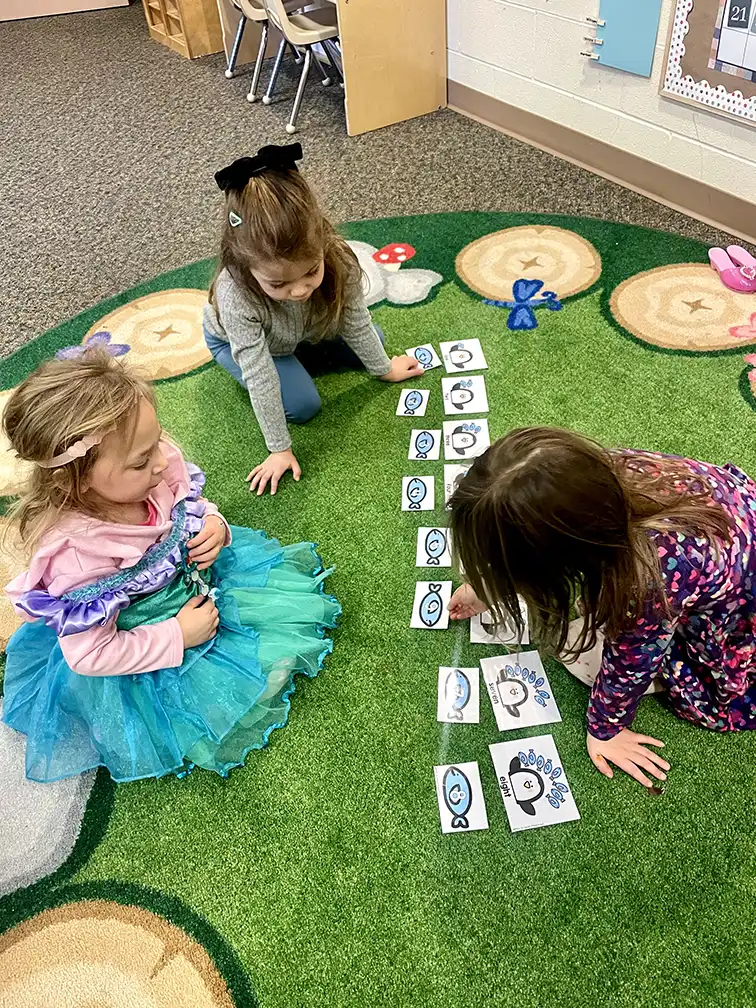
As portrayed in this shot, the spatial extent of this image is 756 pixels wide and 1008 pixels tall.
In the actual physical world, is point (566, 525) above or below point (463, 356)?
above

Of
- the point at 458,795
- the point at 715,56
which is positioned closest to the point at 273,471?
the point at 458,795

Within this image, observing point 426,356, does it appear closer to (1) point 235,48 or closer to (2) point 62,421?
(2) point 62,421

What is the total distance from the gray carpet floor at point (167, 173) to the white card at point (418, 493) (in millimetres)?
1246

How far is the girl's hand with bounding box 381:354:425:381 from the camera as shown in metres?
1.91

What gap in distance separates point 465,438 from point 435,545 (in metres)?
0.32

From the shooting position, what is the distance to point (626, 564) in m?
0.89

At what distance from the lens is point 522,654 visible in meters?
1.34

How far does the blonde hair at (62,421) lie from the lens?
1.03 metres

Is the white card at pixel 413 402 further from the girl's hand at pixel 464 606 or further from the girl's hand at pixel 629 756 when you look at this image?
the girl's hand at pixel 629 756

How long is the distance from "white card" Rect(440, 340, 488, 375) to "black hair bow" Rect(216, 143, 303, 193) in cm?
68

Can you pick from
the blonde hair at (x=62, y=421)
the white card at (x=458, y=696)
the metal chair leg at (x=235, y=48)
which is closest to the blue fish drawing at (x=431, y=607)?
the white card at (x=458, y=696)

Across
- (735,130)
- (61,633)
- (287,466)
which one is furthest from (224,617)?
(735,130)

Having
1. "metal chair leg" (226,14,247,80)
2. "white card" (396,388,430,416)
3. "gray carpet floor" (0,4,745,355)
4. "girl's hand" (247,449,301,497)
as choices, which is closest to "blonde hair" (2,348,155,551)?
"girl's hand" (247,449,301,497)

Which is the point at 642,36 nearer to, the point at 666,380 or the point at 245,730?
the point at 666,380
